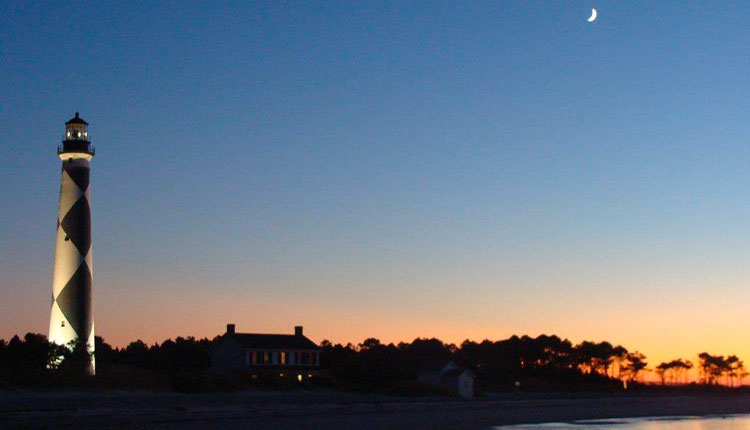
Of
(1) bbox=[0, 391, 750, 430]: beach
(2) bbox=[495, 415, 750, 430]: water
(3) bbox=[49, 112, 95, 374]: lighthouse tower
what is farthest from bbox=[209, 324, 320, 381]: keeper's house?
(2) bbox=[495, 415, 750, 430]: water

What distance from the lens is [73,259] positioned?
134ft

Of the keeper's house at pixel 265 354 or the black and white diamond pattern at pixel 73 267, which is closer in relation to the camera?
the black and white diamond pattern at pixel 73 267

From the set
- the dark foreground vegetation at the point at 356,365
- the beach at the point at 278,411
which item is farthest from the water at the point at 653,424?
the dark foreground vegetation at the point at 356,365

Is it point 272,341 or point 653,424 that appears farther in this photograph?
point 272,341

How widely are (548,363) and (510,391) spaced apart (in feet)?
58.7

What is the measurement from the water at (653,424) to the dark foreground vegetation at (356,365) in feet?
48.0

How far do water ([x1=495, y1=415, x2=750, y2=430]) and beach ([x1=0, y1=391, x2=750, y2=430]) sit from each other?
1.87 meters

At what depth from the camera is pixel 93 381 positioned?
1602 inches

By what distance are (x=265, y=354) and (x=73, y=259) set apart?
19.0 m

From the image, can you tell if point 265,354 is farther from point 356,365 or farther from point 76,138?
point 76,138

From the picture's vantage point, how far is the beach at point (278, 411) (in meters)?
31.4

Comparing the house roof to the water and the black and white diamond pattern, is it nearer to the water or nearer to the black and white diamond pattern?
the black and white diamond pattern

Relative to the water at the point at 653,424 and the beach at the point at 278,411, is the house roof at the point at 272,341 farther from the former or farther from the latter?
the water at the point at 653,424

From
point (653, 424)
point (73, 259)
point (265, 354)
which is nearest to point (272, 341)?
point (265, 354)
